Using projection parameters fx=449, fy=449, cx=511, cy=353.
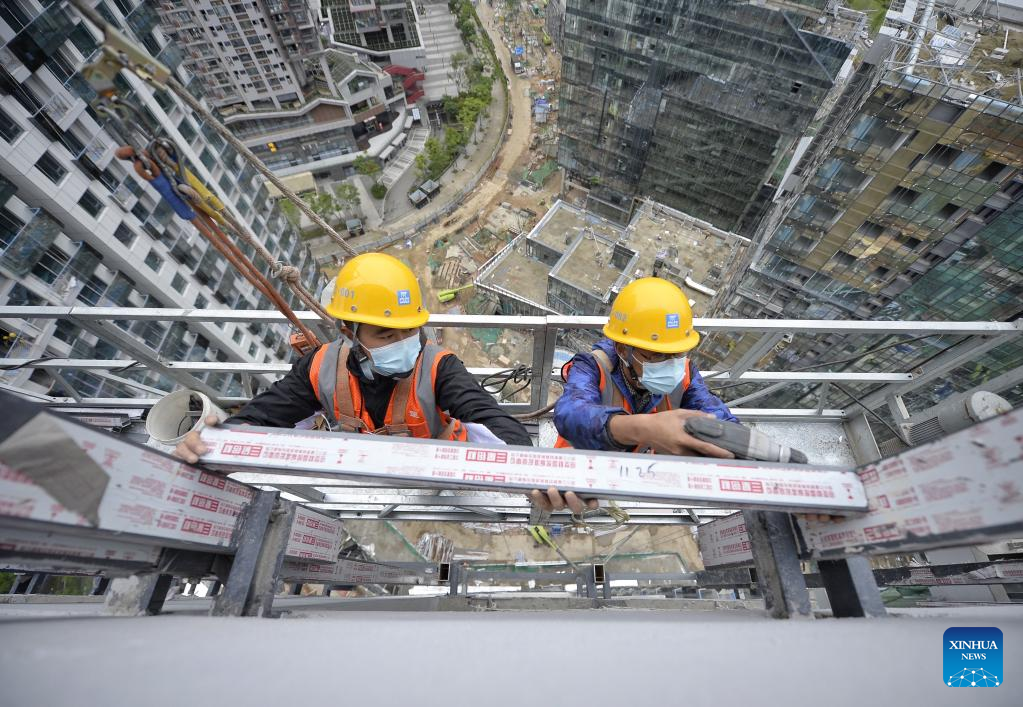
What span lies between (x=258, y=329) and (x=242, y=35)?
855 inches

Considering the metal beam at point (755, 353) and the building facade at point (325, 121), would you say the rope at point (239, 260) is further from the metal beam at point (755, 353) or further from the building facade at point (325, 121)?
the building facade at point (325, 121)

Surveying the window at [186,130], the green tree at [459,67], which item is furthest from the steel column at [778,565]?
the green tree at [459,67]

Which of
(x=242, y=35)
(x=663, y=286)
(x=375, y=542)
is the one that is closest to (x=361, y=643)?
(x=663, y=286)

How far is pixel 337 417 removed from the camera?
12.8ft

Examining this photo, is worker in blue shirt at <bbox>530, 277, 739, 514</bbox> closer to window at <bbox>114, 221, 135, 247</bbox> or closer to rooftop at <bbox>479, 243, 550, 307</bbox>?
window at <bbox>114, 221, 135, 247</bbox>

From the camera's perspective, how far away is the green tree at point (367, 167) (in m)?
33.3

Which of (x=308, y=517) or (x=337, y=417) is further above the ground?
(x=337, y=417)

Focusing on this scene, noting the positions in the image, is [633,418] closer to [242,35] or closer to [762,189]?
[762,189]

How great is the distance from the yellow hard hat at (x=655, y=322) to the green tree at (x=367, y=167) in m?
34.2

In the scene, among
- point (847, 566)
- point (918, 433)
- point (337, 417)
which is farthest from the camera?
point (918, 433)

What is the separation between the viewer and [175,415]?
176 inches

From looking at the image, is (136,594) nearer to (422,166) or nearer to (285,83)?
(422,166)

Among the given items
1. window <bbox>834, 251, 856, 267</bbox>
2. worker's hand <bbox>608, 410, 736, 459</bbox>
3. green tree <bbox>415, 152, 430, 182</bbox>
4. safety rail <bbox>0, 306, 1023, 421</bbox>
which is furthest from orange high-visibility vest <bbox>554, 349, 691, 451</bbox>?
green tree <bbox>415, 152, 430, 182</bbox>

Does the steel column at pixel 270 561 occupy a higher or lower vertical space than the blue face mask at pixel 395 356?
lower
